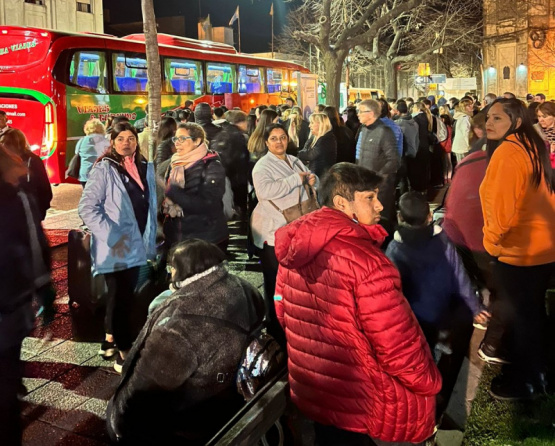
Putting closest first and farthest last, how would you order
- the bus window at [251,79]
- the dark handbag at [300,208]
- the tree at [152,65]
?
the dark handbag at [300,208], the tree at [152,65], the bus window at [251,79]

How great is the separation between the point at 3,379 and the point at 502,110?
3.40 m

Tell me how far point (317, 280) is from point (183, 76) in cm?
1626

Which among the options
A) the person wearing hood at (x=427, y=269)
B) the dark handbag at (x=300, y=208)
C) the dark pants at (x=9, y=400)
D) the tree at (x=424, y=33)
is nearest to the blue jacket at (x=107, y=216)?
the dark handbag at (x=300, y=208)

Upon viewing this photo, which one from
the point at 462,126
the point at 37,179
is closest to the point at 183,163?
the point at 37,179

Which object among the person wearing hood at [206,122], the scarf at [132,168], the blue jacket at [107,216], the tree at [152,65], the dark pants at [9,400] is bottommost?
the dark pants at [9,400]

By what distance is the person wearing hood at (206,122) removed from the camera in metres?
8.14

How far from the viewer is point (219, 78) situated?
19109 mm

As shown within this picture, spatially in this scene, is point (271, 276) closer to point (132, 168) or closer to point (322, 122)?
point (132, 168)

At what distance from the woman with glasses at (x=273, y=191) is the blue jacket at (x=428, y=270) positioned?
129cm

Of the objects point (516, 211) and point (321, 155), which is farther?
point (321, 155)

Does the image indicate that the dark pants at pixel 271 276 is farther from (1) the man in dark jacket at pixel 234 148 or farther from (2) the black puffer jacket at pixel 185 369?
(1) the man in dark jacket at pixel 234 148

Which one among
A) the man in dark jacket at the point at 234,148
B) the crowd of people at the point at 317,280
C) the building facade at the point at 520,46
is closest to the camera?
the crowd of people at the point at 317,280

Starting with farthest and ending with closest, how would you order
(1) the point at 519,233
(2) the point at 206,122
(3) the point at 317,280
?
1. (2) the point at 206,122
2. (1) the point at 519,233
3. (3) the point at 317,280

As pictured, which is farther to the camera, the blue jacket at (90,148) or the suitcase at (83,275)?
the blue jacket at (90,148)
